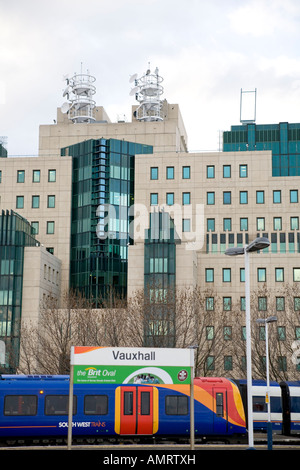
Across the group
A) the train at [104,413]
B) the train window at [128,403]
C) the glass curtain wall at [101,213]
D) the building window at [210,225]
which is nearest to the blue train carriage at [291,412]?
the train at [104,413]

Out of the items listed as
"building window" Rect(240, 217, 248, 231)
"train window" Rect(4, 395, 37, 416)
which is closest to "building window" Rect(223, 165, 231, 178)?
"building window" Rect(240, 217, 248, 231)

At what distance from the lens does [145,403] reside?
1260 inches

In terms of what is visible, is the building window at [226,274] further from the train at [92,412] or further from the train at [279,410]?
the train at [92,412]

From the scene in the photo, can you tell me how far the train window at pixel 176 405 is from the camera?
108 feet

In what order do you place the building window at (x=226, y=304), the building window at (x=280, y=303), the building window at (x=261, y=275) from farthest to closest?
the building window at (x=261, y=275)
the building window at (x=280, y=303)
the building window at (x=226, y=304)

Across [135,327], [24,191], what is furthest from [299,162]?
[135,327]

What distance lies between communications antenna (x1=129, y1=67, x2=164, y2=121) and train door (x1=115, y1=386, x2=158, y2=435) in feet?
276

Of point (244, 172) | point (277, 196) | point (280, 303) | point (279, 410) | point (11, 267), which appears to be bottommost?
point (279, 410)

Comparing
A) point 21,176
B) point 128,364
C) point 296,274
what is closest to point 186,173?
point 296,274

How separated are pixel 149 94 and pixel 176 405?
8627cm

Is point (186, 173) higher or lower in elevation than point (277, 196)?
higher

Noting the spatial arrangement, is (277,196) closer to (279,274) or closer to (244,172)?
(244,172)

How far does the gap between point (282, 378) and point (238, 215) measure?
39.0 m

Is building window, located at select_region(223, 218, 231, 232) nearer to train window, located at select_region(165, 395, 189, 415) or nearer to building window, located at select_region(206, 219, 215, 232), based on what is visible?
building window, located at select_region(206, 219, 215, 232)
